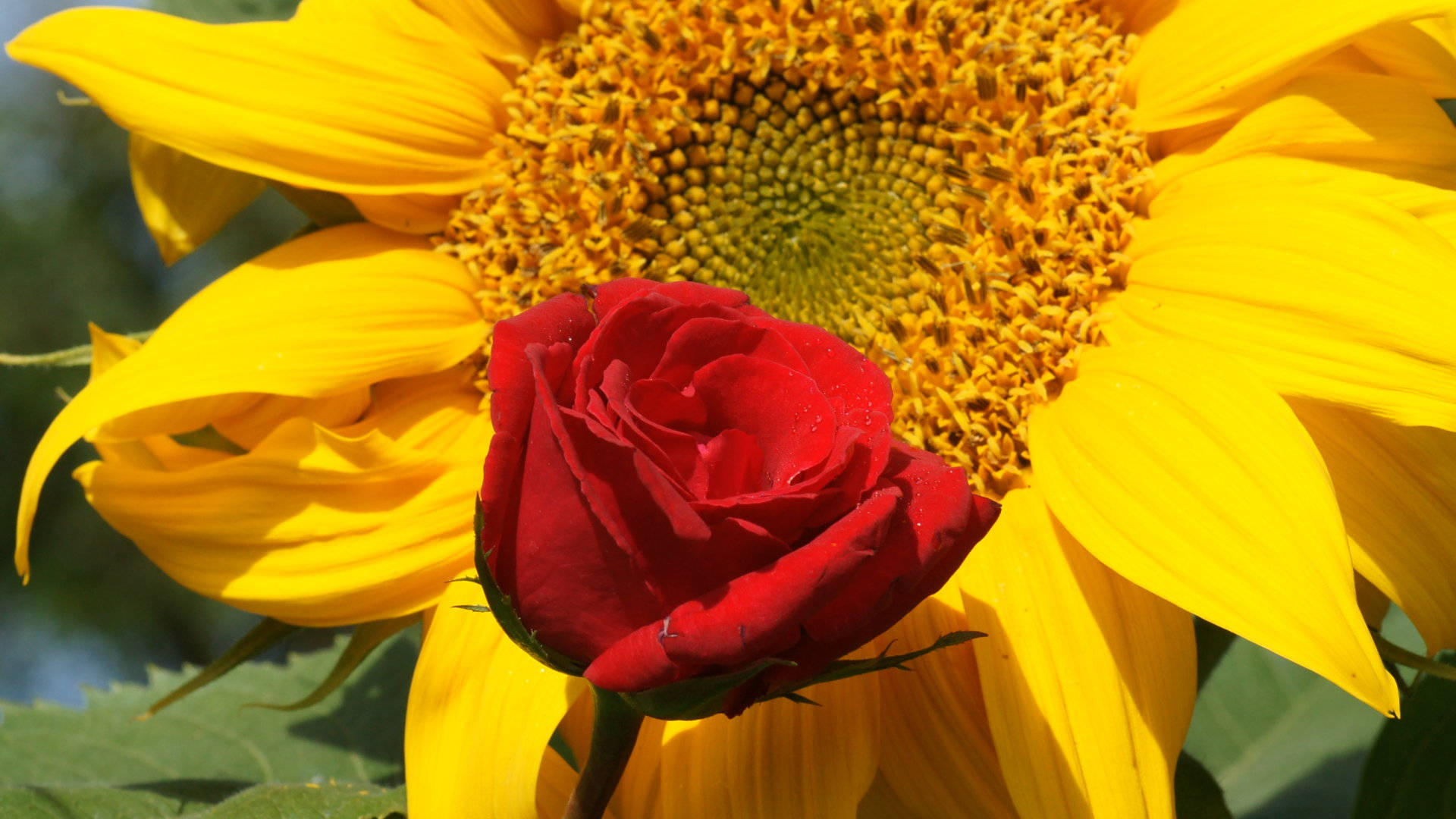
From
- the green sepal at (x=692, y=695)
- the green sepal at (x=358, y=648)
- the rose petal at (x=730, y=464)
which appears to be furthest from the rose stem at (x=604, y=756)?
the green sepal at (x=358, y=648)

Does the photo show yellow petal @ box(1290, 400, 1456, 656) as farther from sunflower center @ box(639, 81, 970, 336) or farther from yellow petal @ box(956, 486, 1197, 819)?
sunflower center @ box(639, 81, 970, 336)

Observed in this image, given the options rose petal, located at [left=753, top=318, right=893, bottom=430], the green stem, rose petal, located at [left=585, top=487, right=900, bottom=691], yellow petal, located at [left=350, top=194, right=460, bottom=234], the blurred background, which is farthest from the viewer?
the blurred background

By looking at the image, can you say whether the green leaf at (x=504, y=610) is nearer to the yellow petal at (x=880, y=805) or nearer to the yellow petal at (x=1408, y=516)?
the yellow petal at (x=880, y=805)

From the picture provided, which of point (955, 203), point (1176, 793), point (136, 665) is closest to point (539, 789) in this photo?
point (1176, 793)

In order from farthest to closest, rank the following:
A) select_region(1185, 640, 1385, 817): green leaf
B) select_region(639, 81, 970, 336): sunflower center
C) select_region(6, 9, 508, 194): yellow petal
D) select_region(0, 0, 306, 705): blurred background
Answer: select_region(0, 0, 306, 705): blurred background → select_region(1185, 640, 1385, 817): green leaf → select_region(639, 81, 970, 336): sunflower center → select_region(6, 9, 508, 194): yellow petal

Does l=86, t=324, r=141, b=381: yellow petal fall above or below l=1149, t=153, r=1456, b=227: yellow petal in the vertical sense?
below

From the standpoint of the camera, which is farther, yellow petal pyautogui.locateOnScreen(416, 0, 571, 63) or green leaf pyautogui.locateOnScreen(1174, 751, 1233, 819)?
yellow petal pyautogui.locateOnScreen(416, 0, 571, 63)

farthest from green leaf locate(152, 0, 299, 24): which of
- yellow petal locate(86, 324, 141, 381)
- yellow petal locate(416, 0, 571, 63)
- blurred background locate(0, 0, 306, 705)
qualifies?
blurred background locate(0, 0, 306, 705)

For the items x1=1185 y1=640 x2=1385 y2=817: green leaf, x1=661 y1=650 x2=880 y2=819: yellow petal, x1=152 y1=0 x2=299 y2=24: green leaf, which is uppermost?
x1=152 y1=0 x2=299 y2=24: green leaf
